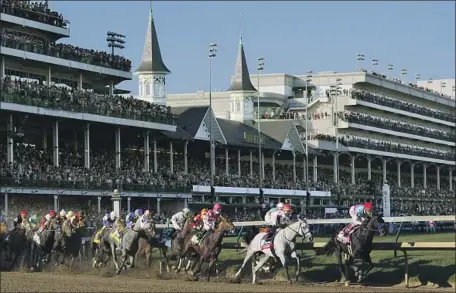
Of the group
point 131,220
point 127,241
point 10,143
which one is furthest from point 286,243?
point 10,143

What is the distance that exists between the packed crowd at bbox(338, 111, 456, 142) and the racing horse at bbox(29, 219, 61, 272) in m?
62.0

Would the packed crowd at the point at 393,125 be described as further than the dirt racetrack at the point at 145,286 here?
Yes

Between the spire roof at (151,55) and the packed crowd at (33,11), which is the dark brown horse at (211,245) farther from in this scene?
the spire roof at (151,55)

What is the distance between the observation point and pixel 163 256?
28.7 metres

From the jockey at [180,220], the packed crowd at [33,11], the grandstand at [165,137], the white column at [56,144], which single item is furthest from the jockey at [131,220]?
the packed crowd at [33,11]

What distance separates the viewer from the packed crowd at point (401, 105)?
3743 inches

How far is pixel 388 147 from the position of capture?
95.3 m

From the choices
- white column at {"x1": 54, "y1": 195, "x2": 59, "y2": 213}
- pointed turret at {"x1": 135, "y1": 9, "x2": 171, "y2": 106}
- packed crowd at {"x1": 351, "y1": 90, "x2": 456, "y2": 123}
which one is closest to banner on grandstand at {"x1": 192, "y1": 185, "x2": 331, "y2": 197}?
pointed turret at {"x1": 135, "y1": 9, "x2": 171, "y2": 106}

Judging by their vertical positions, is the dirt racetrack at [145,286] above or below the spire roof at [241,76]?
below

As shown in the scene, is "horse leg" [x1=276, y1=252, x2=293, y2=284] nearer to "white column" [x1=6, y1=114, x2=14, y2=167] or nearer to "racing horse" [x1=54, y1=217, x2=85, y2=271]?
"racing horse" [x1=54, y1=217, x2=85, y2=271]

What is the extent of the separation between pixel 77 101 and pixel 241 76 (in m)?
37.6

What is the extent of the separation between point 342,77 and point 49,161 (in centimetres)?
5570

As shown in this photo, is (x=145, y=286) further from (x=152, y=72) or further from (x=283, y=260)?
(x=152, y=72)

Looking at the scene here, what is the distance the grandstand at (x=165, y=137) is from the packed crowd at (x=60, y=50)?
2.8 inches
